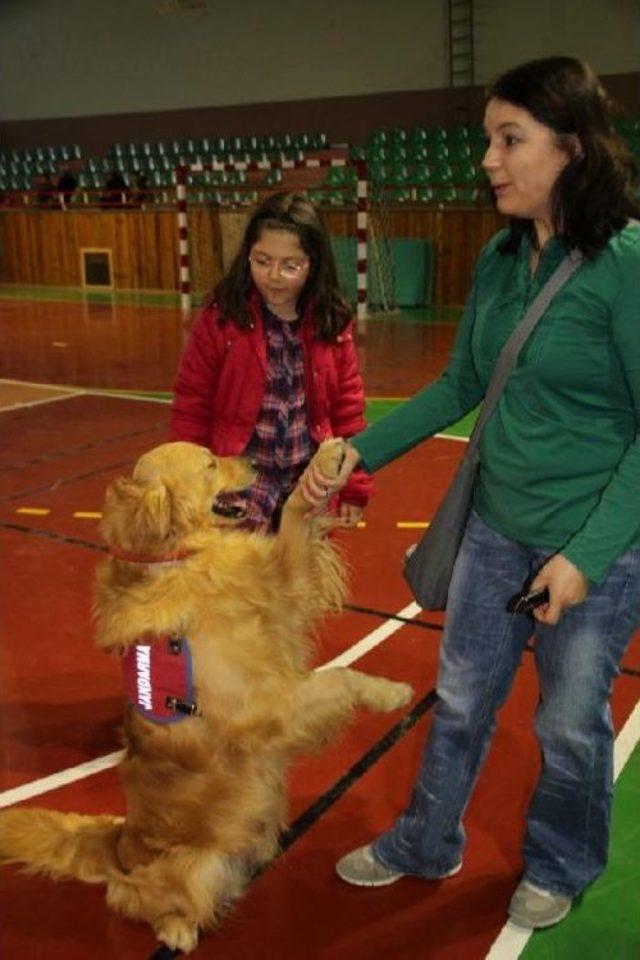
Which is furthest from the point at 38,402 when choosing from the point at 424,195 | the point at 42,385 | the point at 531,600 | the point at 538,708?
the point at 424,195

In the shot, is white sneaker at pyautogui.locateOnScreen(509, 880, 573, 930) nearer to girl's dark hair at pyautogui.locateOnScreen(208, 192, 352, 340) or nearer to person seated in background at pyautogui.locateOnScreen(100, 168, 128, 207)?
girl's dark hair at pyautogui.locateOnScreen(208, 192, 352, 340)

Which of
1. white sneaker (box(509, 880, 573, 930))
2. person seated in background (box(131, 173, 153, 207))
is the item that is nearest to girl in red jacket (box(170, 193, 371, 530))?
white sneaker (box(509, 880, 573, 930))

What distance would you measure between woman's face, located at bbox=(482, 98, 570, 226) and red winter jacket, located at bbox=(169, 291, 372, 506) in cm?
118

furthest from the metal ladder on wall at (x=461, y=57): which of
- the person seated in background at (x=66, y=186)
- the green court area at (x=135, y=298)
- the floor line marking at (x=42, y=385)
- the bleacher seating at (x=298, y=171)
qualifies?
the floor line marking at (x=42, y=385)

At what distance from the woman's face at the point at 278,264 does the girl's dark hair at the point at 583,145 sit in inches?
44.1

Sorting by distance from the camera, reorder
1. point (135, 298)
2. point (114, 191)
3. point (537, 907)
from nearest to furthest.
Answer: point (537, 907)
point (135, 298)
point (114, 191)

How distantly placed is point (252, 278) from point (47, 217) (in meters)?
18.4

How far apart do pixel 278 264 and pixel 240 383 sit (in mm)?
420

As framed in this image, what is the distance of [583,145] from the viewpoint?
74.8 inches

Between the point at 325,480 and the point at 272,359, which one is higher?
the point at 272,359

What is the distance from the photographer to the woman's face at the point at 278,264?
9.58 feet

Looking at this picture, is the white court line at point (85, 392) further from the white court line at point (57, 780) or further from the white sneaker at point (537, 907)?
the white sneaker at point (537, 907)

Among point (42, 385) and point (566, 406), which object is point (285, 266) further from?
point (42, 385)

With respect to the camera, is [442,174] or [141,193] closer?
[442,174]
